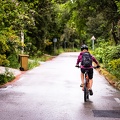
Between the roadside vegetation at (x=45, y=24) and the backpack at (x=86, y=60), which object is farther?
the roadside vegetation at (x=45, y=24)

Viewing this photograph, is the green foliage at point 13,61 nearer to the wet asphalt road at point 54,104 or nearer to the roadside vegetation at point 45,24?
the roadside vegetation at point 45,24

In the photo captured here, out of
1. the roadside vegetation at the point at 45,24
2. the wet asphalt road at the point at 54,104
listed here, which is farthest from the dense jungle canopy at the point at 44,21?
the wet asphalt road at the point at 54,104

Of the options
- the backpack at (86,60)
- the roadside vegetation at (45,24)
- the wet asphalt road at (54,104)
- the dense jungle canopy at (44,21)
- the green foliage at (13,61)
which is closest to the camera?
the wet asphalt road at (54,104)

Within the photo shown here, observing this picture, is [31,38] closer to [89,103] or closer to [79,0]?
[79,0]

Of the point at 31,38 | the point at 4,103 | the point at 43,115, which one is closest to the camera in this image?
the point at 43,115

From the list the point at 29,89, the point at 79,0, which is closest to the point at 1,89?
the point at 29,89

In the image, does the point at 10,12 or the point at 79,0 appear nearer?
the point at 10,12

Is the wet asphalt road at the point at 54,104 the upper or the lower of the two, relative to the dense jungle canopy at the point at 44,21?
lower

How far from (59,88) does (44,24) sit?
2767cm

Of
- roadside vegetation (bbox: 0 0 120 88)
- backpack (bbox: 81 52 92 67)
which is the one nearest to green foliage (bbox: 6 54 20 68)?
roadside vegetation (bbox: 0 0 120 88)

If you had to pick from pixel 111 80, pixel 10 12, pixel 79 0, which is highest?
pixel 79 0

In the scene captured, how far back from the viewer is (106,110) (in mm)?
8938

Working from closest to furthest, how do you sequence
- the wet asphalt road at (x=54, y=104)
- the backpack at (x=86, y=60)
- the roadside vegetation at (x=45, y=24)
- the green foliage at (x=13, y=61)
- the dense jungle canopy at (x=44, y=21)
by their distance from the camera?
1. the wet asphalt road at (x=54, y=104)
2. the backpack at (x=86, y=60)
3. the dense jungle canopy at (x=44, y=21)
4. the roadside vegetation at (x=45, y=24)
5. the green foliage at (x=13, y=61)

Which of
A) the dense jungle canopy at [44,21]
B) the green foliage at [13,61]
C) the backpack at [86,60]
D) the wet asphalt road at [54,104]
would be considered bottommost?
the wet asphalt road at [54,104]
